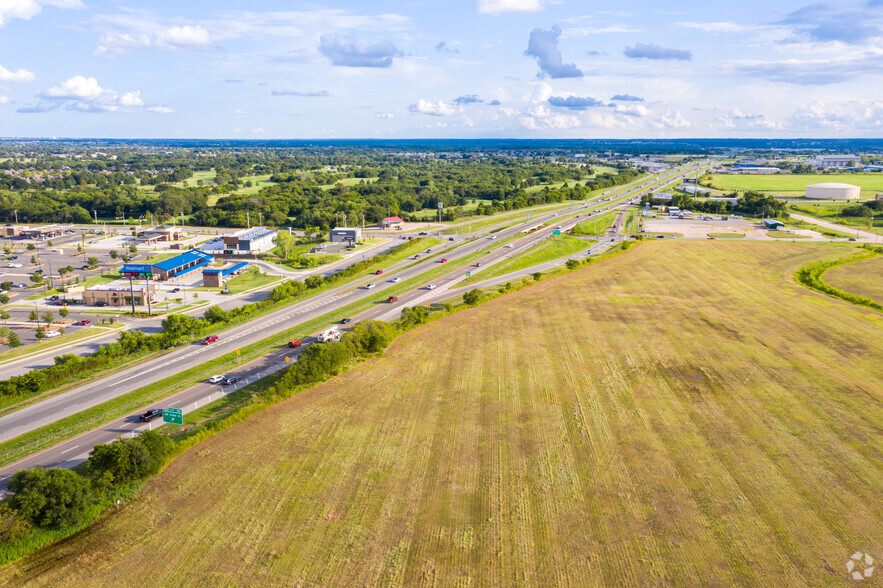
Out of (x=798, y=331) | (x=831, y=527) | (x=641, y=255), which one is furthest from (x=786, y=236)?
(x=831, y=527)

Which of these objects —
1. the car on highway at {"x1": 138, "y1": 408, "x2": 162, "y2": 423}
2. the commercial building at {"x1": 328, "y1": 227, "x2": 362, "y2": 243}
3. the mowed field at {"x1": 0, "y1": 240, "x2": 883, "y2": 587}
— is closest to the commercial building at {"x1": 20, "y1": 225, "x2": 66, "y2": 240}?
the commercial building at {"x1": 328, "y1": 227, "x2": 362, "y2": 243}

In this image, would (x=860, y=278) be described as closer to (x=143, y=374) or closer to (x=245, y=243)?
(x=143, y=374)

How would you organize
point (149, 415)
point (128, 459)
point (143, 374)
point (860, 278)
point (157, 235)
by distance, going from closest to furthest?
point (128, 459) → point (149, 415) → point (143, 374) → point (860, 278) → point (157, 235)

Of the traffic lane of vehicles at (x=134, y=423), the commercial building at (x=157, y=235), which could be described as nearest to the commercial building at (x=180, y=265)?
the commercial building at (x=157, y=235)

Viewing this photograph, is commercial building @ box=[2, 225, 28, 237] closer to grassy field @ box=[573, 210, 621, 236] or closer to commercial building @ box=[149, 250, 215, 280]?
commercial building @ box=[149, 250, 215, 280]

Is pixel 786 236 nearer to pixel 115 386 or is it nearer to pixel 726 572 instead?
pixel 726 572

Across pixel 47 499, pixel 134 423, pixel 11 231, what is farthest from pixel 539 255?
pixel 11 231
